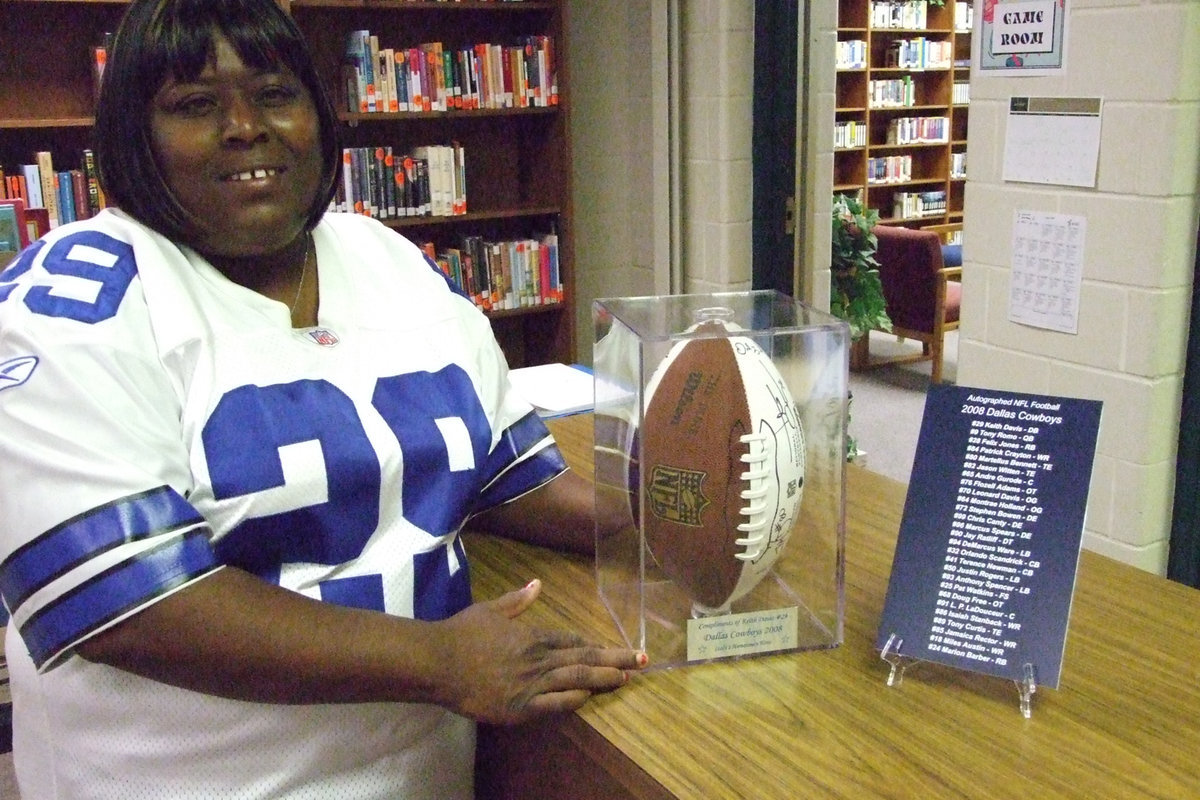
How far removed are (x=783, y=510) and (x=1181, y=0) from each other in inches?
58.2

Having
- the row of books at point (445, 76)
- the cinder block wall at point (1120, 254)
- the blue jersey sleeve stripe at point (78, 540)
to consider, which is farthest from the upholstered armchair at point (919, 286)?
the blue jersey sleeve stripe at point (78, 540)

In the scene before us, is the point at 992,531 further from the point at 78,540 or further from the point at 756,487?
the point at 78,540

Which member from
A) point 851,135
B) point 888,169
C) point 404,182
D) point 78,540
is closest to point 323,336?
point 78,540

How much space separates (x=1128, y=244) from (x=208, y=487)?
181 cm

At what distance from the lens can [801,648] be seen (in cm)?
112

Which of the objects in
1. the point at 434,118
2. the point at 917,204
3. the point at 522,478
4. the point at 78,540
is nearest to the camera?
the point at 78,540

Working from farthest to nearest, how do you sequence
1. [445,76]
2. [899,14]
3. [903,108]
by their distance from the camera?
[903,108]
[899,14]
[445,76]

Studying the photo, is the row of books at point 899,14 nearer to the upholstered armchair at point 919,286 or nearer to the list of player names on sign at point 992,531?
the upholstered armchair at point 919,286

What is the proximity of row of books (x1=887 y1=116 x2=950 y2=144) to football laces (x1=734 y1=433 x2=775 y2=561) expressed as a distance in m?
7.09

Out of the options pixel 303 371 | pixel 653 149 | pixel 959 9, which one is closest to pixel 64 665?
pixel 303 371

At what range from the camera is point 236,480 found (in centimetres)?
104

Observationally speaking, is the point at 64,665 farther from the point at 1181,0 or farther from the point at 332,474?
the point at 1181,0

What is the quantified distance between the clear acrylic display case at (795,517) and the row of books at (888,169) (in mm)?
6783

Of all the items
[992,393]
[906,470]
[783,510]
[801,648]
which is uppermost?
[992,393]
